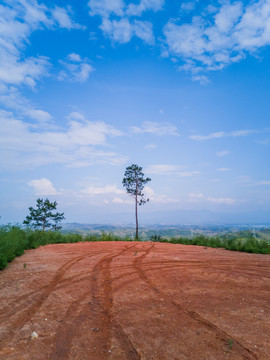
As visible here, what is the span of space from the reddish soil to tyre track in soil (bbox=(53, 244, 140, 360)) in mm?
12

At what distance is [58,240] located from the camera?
16312mm

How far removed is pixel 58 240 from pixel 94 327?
13.9 metres

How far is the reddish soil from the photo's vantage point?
2830 mm

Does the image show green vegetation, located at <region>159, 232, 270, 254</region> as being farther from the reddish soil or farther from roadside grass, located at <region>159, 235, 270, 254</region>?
the reddish soil

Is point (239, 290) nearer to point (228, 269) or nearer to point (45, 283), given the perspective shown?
point (228, 269)

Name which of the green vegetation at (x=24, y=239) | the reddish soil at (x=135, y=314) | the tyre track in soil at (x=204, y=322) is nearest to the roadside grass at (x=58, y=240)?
the green vegetation at (x=24, y=239)

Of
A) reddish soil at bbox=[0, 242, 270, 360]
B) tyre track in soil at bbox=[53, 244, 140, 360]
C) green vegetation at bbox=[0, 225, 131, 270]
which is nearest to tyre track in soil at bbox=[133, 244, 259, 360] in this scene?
reddish soil at bbox=[0, 242, 270, 360]

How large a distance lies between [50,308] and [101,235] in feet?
50.0

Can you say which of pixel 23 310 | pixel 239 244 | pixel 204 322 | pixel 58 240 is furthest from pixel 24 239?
pixel 239 244

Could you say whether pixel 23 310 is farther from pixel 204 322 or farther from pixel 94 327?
pixel 204 322

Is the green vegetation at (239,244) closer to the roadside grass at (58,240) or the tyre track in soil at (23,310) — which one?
the roadside grass at (58,240)

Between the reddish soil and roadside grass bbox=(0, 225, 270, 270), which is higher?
roadside grass bbox=(0, 225, 270, 270)

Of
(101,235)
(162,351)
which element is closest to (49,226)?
(101,235)

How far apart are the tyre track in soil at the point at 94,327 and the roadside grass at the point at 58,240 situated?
426 centimetres
